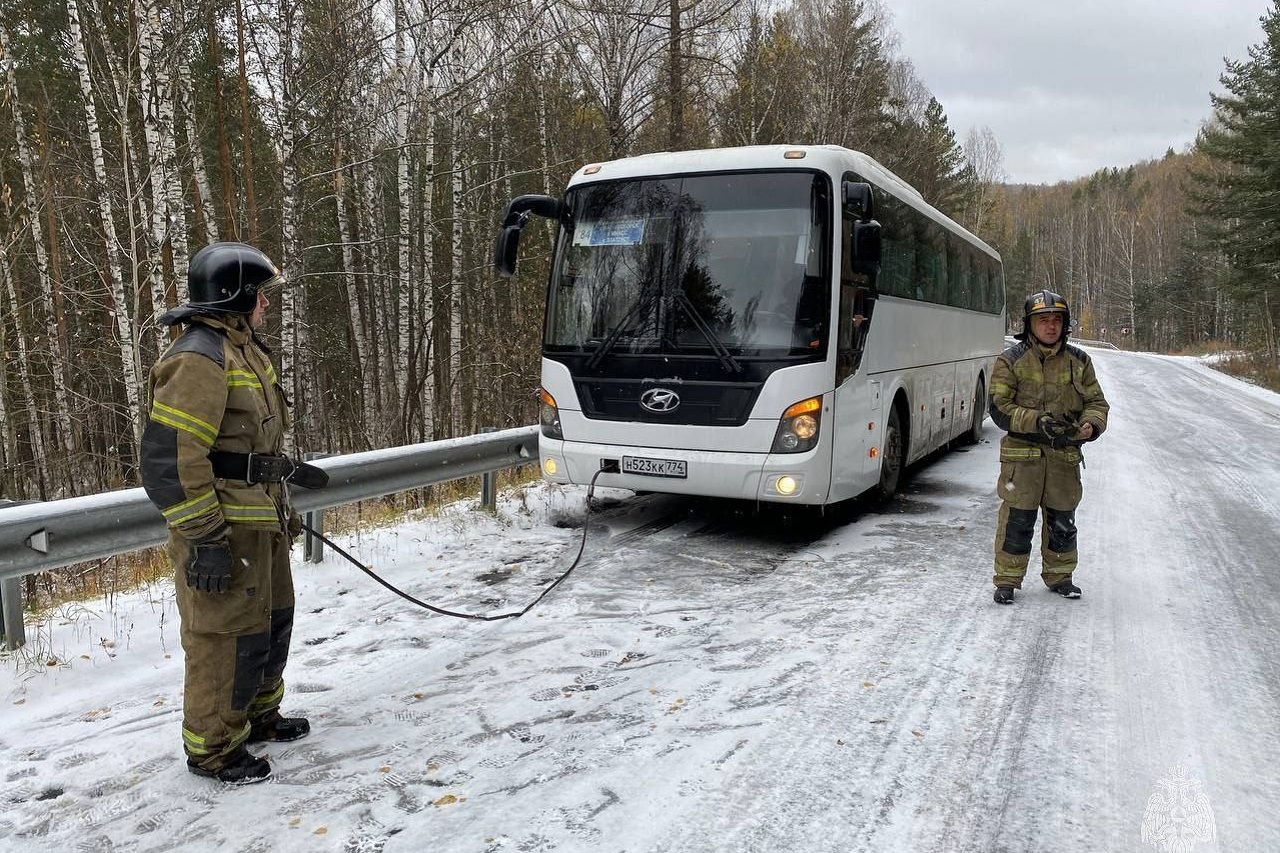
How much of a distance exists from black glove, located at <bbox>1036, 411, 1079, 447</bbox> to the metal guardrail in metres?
4.38

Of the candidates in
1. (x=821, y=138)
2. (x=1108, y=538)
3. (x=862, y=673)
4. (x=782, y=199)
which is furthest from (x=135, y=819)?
(x=821, y=138)

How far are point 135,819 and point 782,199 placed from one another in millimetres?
5544

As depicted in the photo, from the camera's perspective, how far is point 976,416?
13.3 meters

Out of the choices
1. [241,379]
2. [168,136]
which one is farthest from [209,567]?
[168,136]

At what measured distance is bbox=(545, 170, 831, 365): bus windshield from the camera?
6277mm

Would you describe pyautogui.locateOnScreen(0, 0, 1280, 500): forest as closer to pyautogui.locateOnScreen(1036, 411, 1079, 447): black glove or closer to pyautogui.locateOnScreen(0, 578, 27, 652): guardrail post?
pyautogui.locateOnScreen(0, 578, 27, 652): guardrail post

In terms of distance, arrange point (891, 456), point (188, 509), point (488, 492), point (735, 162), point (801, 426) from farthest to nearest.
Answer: point (891, 456), point (488, 492), point (735, 162), point (801, 426), point (188, 509)

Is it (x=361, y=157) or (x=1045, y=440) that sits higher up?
(x=361, y=157)

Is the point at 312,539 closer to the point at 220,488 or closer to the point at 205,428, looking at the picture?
the point at 220,488

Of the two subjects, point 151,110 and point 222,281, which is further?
point 151,110

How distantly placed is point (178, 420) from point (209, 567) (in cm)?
52

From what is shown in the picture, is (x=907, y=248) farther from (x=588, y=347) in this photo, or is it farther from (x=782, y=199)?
(x=588, y=347)

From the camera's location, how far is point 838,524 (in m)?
7.46

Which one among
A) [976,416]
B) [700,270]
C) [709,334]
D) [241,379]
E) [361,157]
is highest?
[361,157]
